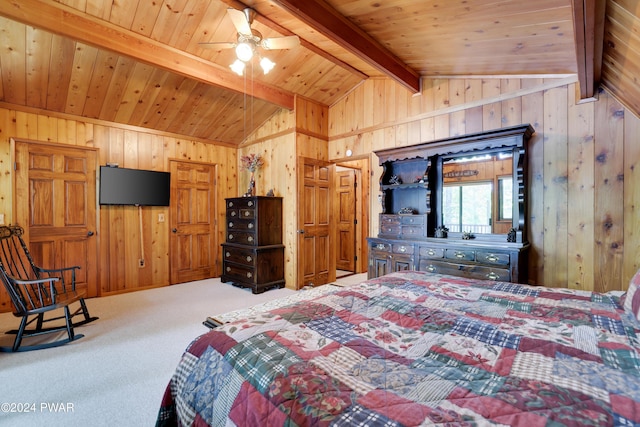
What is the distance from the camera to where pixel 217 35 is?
3.23m

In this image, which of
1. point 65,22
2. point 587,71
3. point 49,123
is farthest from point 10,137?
point 587,71

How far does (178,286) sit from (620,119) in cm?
577

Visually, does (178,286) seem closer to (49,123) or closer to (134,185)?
(134,185)

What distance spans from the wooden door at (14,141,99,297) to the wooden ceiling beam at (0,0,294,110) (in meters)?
1.93

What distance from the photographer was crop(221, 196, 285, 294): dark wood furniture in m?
4.54

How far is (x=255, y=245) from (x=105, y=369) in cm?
248

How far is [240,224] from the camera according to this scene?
15.9 ft

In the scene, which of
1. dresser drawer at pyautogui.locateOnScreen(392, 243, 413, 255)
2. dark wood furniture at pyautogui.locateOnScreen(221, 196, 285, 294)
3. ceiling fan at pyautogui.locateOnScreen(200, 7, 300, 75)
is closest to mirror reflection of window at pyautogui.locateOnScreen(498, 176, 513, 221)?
dresser drawer at pyautogui.locateOnScreen(392, 243, 413, 255)

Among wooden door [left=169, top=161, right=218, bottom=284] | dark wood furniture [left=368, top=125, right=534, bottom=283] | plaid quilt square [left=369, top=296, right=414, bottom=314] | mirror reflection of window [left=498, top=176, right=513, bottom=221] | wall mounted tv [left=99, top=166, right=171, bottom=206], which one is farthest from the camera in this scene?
wooden door [left=169, top=161, right=218, bottom=284]

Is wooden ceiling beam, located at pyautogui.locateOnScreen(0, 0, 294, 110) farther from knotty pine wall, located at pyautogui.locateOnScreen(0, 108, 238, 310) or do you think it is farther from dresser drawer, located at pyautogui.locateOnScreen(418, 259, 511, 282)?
dresser drawer, located at pyautogui.locateOnScreen(418, 259, 511, 282)

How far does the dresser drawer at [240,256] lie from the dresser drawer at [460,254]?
108 inches

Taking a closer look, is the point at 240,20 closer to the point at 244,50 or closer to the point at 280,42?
the point at 244,50

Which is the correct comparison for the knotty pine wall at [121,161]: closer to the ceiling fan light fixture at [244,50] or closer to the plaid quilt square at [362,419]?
the ceiling fan light fixture at [244,50]

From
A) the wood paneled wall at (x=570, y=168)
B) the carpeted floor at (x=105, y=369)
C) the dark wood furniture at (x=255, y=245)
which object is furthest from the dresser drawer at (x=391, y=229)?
the carpeted floor at (x=105, y=369)
